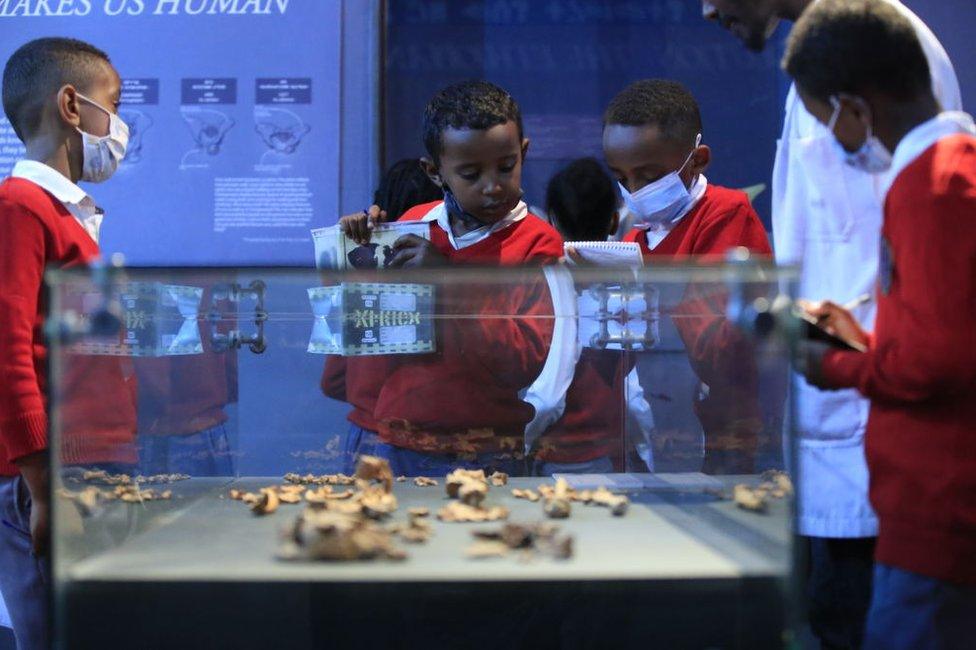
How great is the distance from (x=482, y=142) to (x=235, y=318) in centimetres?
84

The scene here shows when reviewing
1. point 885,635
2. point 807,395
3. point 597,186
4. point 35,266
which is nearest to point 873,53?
point 807,395

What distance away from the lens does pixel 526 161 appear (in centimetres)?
359

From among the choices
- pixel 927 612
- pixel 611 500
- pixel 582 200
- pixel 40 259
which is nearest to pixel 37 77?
pixel 40 259

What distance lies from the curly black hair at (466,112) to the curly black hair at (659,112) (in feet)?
0.84

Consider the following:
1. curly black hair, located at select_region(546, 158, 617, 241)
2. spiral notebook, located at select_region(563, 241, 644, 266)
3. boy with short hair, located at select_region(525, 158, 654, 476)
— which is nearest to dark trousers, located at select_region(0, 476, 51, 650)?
boy with short hair, located at select_region(525, 158, 654, 476)

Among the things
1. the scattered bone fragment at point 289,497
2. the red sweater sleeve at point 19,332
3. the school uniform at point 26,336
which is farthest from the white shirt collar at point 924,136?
the red sweater sleeve at point 19,332

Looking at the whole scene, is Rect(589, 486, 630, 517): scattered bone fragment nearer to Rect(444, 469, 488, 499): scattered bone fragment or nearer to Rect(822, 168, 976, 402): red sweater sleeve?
Rect(444, 469, 488, 499): scattered bone fragment

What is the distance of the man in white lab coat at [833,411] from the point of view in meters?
1.76

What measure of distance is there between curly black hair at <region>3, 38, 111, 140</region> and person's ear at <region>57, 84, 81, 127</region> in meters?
0.02

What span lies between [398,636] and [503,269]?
447mm

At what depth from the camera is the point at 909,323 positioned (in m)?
1.33

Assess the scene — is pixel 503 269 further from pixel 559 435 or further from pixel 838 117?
pixel 838 117

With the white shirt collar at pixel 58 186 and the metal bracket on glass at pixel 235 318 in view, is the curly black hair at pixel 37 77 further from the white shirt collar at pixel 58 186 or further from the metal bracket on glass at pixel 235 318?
the metal bracket on glass at pixel 235 318

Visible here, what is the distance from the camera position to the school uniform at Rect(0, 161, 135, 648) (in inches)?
71.2
